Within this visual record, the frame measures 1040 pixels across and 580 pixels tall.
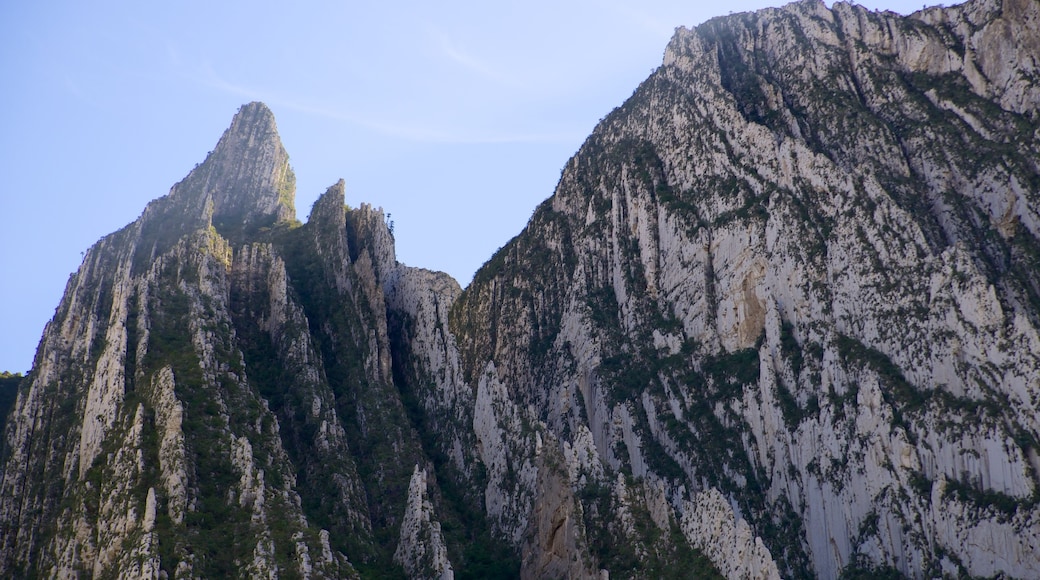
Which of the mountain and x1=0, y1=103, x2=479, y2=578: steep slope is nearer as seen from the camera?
x1=0, y1=103, x2=479, y2=578: steep slope

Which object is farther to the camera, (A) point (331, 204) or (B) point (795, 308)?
(A) point (331, 204)

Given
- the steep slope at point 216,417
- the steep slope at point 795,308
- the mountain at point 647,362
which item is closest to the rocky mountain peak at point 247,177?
the steep slope at point 216,417

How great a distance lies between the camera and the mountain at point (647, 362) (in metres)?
103

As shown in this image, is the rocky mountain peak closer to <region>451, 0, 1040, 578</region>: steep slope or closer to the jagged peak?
the jagged peak

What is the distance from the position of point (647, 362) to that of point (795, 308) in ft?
52.7

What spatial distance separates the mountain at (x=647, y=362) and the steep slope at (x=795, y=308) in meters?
0.30

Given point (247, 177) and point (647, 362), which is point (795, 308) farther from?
point (247, 177)

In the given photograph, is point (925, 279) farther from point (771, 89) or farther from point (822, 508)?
point (771, 89)

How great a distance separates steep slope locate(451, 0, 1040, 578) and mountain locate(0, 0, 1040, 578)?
30 cm

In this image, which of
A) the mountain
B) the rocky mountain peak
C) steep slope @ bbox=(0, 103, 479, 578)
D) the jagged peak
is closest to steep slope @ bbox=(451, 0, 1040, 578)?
the mountain

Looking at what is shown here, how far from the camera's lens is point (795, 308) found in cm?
11912

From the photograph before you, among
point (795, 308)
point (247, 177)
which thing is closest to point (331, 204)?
point (247, 177)

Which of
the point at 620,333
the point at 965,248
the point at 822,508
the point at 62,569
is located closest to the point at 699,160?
the point at 620,333

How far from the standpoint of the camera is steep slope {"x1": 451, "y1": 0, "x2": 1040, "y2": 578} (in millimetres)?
102750
